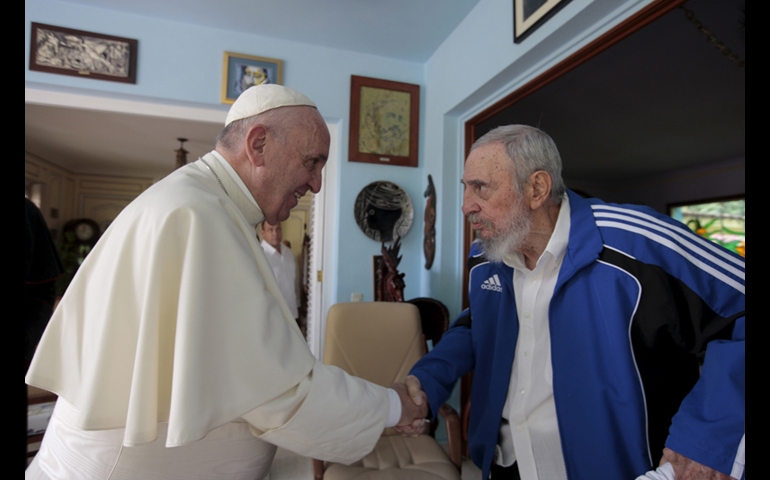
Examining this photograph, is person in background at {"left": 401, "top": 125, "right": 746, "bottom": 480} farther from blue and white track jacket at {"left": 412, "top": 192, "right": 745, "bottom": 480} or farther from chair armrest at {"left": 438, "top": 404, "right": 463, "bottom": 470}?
chair armrest at {"left": 438, "top": 404, "right": 463, "bottom": 470}

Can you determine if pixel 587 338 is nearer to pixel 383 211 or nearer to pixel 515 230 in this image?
pixel 515 230

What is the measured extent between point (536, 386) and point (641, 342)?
33 cm

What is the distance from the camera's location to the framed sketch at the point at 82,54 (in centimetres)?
275

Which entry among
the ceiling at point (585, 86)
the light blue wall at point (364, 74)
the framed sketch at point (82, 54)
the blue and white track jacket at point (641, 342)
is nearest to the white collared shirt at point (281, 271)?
the light blue wall at point (364, 74)

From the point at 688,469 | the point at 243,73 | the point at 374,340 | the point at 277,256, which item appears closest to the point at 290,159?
the point at 688,469

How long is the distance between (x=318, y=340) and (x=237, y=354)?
258 centimetres

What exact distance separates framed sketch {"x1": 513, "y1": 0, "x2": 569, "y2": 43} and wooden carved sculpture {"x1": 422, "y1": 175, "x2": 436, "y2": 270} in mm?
1323

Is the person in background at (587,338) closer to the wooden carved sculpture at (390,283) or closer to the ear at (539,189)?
the ear at (539,189)

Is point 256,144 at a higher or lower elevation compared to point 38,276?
higher

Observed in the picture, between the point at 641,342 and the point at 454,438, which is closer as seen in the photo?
the point at 641,342

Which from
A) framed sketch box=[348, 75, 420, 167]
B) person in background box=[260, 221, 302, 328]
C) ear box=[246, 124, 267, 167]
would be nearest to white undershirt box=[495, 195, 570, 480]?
ear box=[246, 124, 267, 167]

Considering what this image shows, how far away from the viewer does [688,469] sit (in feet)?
2.99

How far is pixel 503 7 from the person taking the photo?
2.38 meters
